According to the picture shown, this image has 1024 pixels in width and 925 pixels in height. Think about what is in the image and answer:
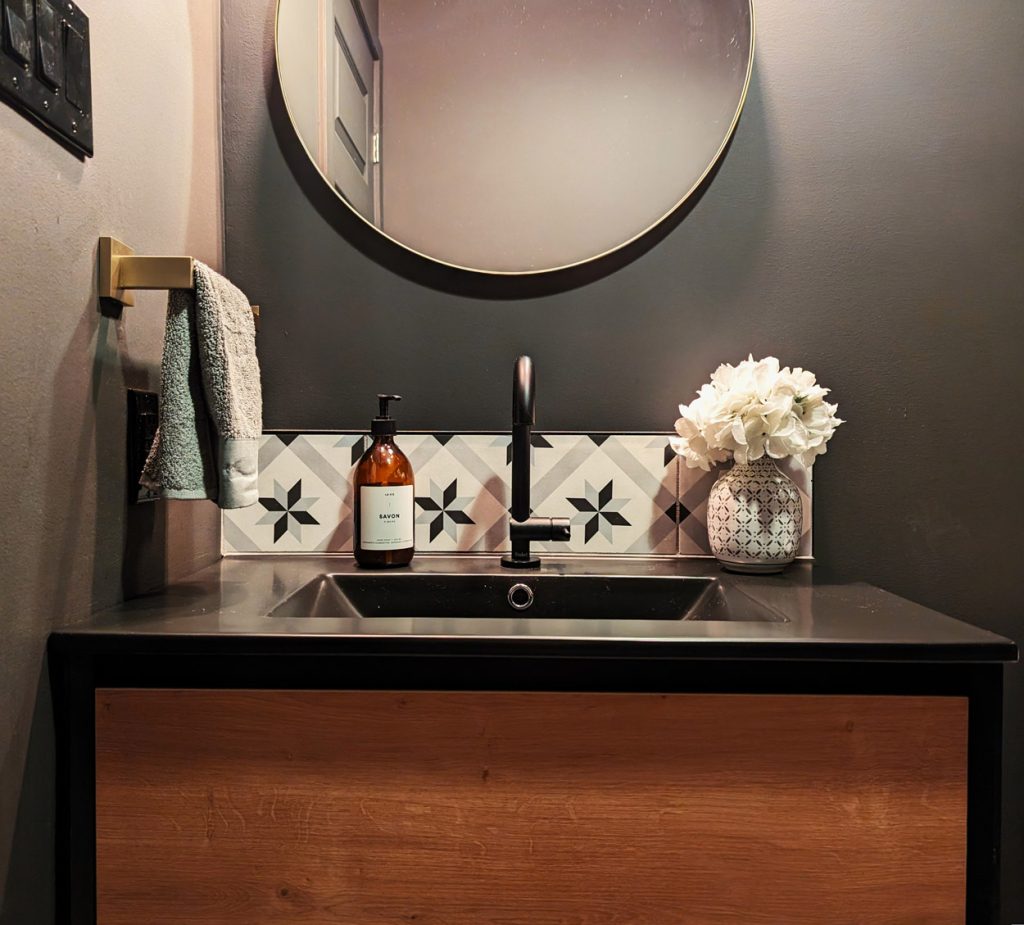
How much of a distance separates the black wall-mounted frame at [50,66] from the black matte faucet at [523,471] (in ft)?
1.86

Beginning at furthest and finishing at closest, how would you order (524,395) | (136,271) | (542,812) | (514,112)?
(514,112) < (524,395) < (136,271) < (542,812)

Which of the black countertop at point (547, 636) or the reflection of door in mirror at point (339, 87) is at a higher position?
the reflection of door in mirror at point (339, 87)

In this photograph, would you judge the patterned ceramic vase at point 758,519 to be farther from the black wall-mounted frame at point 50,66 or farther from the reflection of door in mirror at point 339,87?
the black wall-mounted frame at point 50,66

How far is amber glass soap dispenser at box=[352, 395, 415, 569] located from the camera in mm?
1049

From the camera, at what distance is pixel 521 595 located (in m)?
1.03

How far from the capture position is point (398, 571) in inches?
41.5

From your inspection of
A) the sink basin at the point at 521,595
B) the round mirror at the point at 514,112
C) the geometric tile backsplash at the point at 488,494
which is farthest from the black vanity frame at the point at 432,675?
the round mirror at the point at 514,112

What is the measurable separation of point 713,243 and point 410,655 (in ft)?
2.77

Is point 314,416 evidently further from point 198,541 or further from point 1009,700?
point 1009,700

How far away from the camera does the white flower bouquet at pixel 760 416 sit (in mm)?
1016

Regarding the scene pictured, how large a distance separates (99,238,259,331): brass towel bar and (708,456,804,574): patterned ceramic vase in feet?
2.52

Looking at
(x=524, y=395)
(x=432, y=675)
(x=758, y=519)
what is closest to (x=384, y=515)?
(x=524, y=395)

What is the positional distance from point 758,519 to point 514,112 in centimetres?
74

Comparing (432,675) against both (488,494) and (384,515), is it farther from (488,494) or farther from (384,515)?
(488,494)
